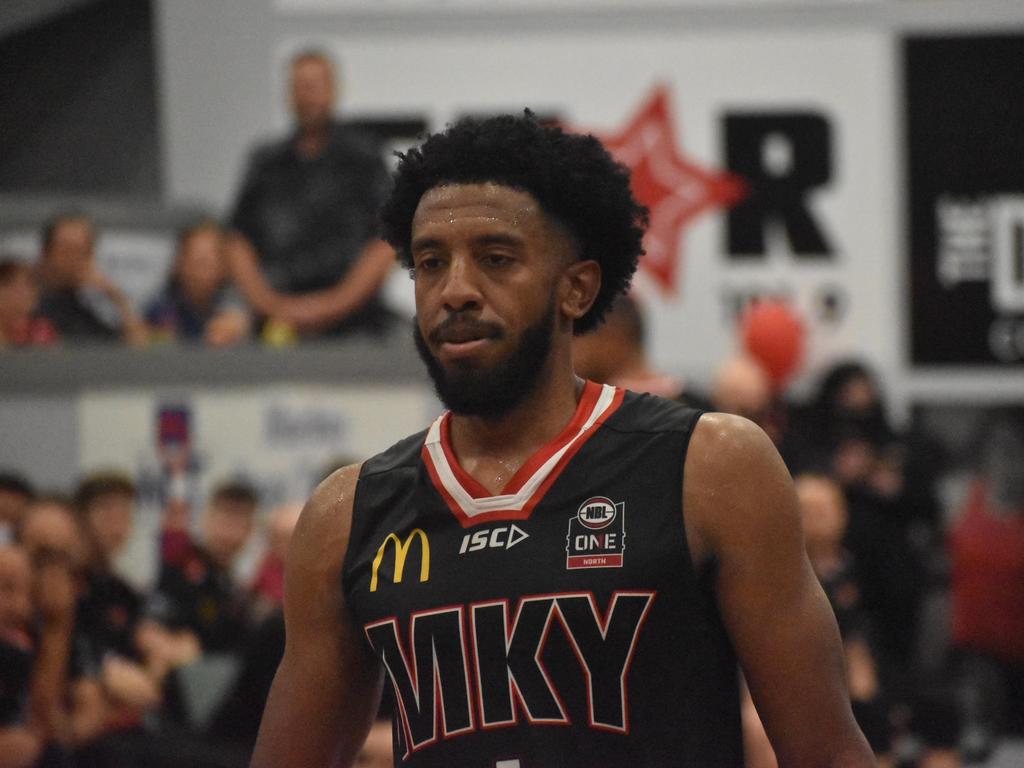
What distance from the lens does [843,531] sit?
21.8ft

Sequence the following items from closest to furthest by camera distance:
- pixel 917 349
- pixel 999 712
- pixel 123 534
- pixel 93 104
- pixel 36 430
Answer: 1. pixel 123 534
2. pixel 36 430
3. pixel 999 712
4. pixel 917 349
5. pixel 93 104

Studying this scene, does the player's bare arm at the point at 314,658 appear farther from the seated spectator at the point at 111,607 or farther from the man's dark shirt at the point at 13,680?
the seated spectator at the point at 111,607

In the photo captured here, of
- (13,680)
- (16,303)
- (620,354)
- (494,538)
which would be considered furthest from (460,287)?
(16,303)

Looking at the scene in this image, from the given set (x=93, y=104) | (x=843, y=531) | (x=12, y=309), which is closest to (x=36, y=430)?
(x=12, y=309)

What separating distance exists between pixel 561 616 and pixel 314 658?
0.44 m

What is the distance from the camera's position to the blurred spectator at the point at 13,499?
569 cm

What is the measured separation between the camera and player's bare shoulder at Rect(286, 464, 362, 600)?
8.28 feet

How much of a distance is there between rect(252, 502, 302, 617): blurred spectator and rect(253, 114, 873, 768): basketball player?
290 centimetres

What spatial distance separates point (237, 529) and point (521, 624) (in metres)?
4.07

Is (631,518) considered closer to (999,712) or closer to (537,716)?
(537,716)

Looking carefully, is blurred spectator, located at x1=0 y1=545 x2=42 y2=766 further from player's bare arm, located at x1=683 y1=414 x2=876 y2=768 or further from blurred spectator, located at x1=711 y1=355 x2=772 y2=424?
player's bare arm, located at x1=683 y1=414 x2=876 y2=768

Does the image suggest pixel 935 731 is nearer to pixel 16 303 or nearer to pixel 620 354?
pixel 620 354

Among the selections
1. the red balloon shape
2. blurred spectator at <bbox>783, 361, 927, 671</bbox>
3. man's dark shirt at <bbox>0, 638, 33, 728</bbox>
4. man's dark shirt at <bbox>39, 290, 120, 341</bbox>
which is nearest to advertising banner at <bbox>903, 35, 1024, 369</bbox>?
the red balloon shape

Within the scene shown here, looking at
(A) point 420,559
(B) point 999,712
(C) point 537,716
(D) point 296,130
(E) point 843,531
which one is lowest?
(B) point 999,712
